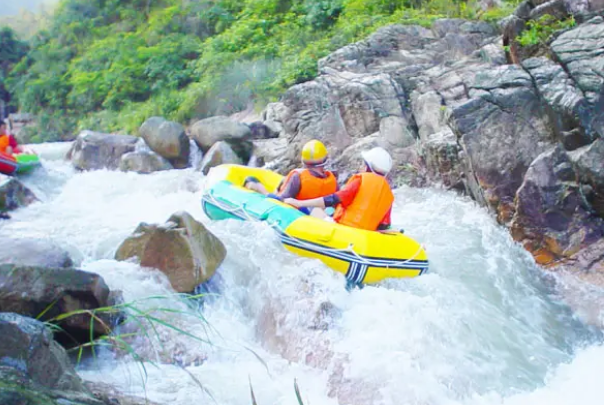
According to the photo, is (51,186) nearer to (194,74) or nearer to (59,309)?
(194,74)

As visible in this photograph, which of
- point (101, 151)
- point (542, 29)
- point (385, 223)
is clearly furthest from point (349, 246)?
point (101, 151)

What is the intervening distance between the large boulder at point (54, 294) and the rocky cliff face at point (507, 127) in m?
4.12

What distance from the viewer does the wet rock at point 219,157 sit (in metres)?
9.87

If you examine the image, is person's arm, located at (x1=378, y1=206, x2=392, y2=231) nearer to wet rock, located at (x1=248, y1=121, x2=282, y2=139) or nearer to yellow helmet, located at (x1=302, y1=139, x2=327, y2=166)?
Answer: yellow helmet, located at (x1=302, y1=139, x2=327, y2=166)

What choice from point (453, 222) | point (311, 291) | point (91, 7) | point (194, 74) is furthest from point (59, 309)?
point (91, 7)

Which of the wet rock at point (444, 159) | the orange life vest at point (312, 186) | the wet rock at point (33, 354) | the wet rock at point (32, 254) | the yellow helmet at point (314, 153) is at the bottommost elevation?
the wet rock at point (444, 159)

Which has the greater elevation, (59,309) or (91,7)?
(59,309)

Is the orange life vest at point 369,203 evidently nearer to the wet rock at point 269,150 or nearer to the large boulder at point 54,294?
the large boulder at point 54,294

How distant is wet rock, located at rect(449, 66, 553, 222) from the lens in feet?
20.1

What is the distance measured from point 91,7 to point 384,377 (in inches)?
735

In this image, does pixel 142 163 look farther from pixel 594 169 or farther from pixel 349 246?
pixel 594 169

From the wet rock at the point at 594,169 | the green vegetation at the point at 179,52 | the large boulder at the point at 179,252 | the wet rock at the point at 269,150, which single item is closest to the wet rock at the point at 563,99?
the wet rock at the point at 594,169

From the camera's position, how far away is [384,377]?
3666 mm

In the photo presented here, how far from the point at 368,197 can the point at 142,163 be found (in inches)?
240
